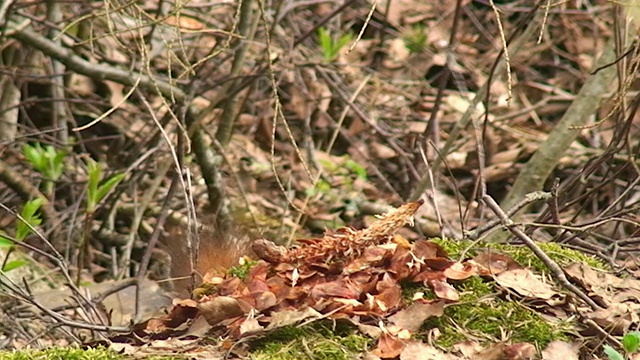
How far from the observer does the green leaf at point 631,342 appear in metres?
1.95

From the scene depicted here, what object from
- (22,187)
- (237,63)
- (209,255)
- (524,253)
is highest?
(524,253)

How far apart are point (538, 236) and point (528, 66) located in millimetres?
2512

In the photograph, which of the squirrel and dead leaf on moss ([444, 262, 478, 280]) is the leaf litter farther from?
the squirrel

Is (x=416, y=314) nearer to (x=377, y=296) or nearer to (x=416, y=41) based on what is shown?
(x=377, y=296)

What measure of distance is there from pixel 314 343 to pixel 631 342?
634 mm

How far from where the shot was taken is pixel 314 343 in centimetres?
201

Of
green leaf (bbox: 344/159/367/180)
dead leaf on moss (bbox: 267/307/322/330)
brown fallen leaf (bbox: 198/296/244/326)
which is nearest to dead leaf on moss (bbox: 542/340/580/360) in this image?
dead leaf on moss (bbox: 267/307/322/330)

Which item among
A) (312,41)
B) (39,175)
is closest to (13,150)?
(39,175)

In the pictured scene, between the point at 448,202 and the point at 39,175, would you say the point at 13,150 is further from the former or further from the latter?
the point at 448,202

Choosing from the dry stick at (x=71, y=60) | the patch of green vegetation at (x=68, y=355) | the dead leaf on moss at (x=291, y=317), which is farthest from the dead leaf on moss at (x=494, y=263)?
the dry stick at (x=71, y=60)

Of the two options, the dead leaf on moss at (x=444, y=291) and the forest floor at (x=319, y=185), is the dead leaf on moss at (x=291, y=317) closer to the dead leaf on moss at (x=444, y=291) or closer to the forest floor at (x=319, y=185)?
the forest floor at (x=319, y=185)

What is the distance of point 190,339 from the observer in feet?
6.84

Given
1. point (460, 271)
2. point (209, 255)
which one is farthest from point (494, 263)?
point (209, 255)

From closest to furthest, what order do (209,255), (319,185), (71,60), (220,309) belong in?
(220,309) < (209,255) < (71,60) < (319,185)
